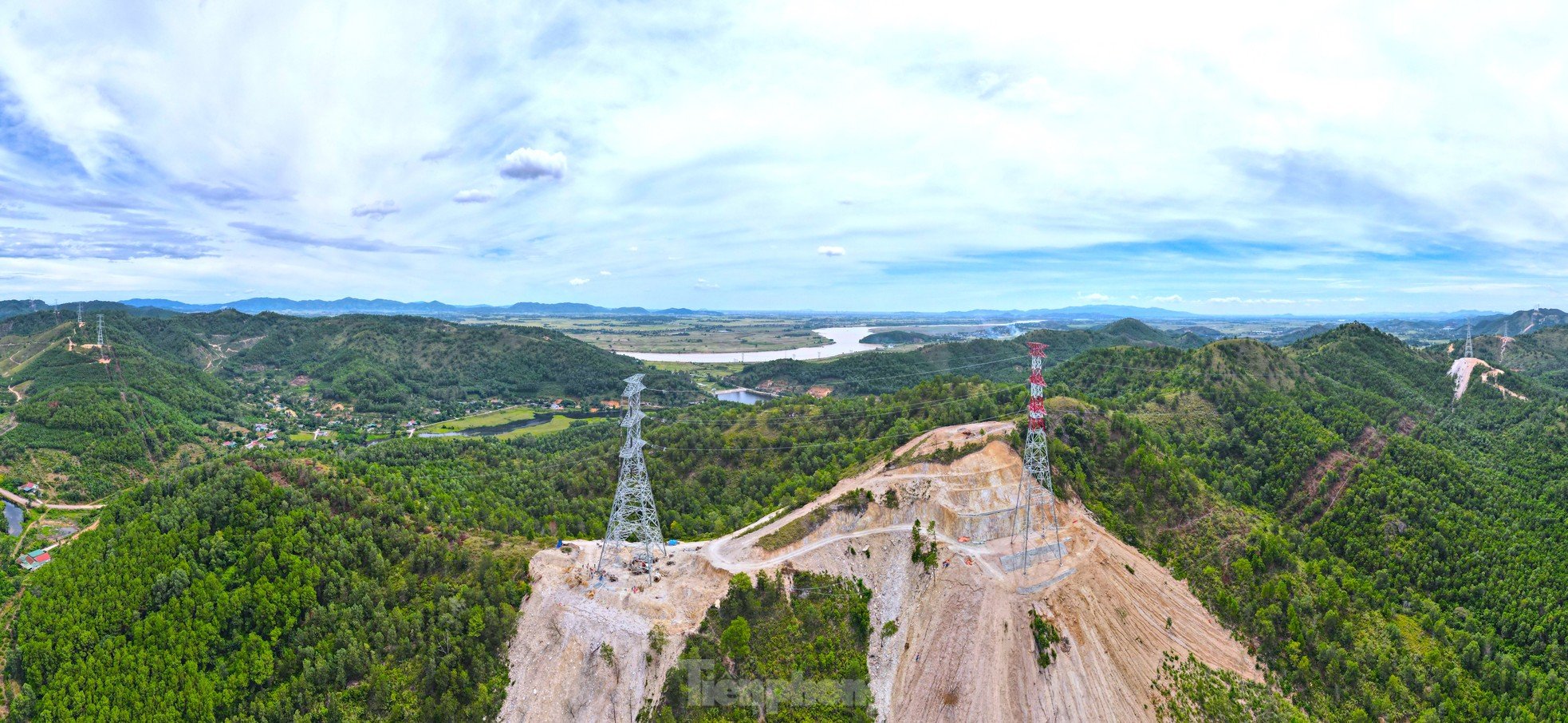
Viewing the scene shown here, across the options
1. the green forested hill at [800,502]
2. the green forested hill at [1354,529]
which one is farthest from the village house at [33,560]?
the green forested hill at [1354,529]

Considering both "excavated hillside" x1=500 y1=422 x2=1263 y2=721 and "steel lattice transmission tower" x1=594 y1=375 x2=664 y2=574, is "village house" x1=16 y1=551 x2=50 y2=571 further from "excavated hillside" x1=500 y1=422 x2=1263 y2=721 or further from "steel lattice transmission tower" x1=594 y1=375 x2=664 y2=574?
"steel lattice transmission tower" x1=594 y1=375 x2=664 y2=574

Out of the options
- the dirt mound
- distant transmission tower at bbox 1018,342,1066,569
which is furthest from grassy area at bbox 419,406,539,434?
distant transmission tower at bbox 1018,342,1066,569

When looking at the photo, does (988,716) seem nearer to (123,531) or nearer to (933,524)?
(933,524)

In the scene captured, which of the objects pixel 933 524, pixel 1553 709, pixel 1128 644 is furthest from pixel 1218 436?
pixel 933 524

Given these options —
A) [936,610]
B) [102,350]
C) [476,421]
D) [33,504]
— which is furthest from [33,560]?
[102,350]

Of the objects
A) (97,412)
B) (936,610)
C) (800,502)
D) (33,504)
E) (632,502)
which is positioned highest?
(632,502)

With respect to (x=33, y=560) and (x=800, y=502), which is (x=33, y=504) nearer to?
(x=33, y=560)
